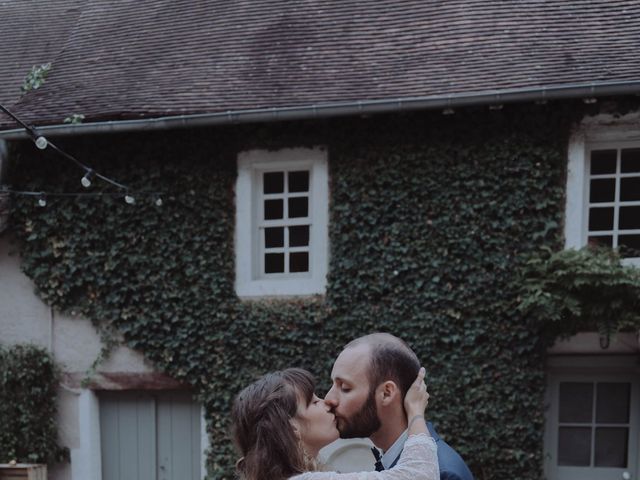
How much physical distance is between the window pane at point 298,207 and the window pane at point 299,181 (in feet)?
0.36

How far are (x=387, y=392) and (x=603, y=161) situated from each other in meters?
4.62

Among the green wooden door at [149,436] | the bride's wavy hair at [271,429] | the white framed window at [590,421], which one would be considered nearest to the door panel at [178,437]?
the green wooden door at [149,436]

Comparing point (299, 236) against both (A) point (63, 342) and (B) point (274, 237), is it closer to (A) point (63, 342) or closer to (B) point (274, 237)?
(B) point (274, 237)

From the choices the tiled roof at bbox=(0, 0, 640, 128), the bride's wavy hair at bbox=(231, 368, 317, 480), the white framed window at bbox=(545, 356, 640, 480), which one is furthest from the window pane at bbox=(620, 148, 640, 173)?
the bride's wavy hair at bbox=(231, 368, 317, 480)

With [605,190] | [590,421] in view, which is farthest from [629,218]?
[590,421]

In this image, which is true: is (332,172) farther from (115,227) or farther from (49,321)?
(49,321)

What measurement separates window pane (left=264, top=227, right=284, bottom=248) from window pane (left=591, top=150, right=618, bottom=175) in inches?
126

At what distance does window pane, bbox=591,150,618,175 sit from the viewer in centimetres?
565

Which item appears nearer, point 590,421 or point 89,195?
point 590,421

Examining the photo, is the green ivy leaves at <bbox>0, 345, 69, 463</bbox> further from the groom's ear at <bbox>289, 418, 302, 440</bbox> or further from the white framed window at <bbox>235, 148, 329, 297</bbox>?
the groom's ear at <bbox>289, 418, 302, 440</bbox>

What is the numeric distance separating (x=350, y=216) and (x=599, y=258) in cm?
230

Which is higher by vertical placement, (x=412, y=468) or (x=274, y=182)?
(x=274, y=182)

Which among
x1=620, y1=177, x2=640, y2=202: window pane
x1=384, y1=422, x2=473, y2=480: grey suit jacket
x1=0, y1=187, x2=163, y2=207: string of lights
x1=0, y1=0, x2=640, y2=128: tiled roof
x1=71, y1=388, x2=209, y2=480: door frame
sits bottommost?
x1=71, y1=388, x2=209, y2=480: door frame

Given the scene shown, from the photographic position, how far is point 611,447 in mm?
5785
